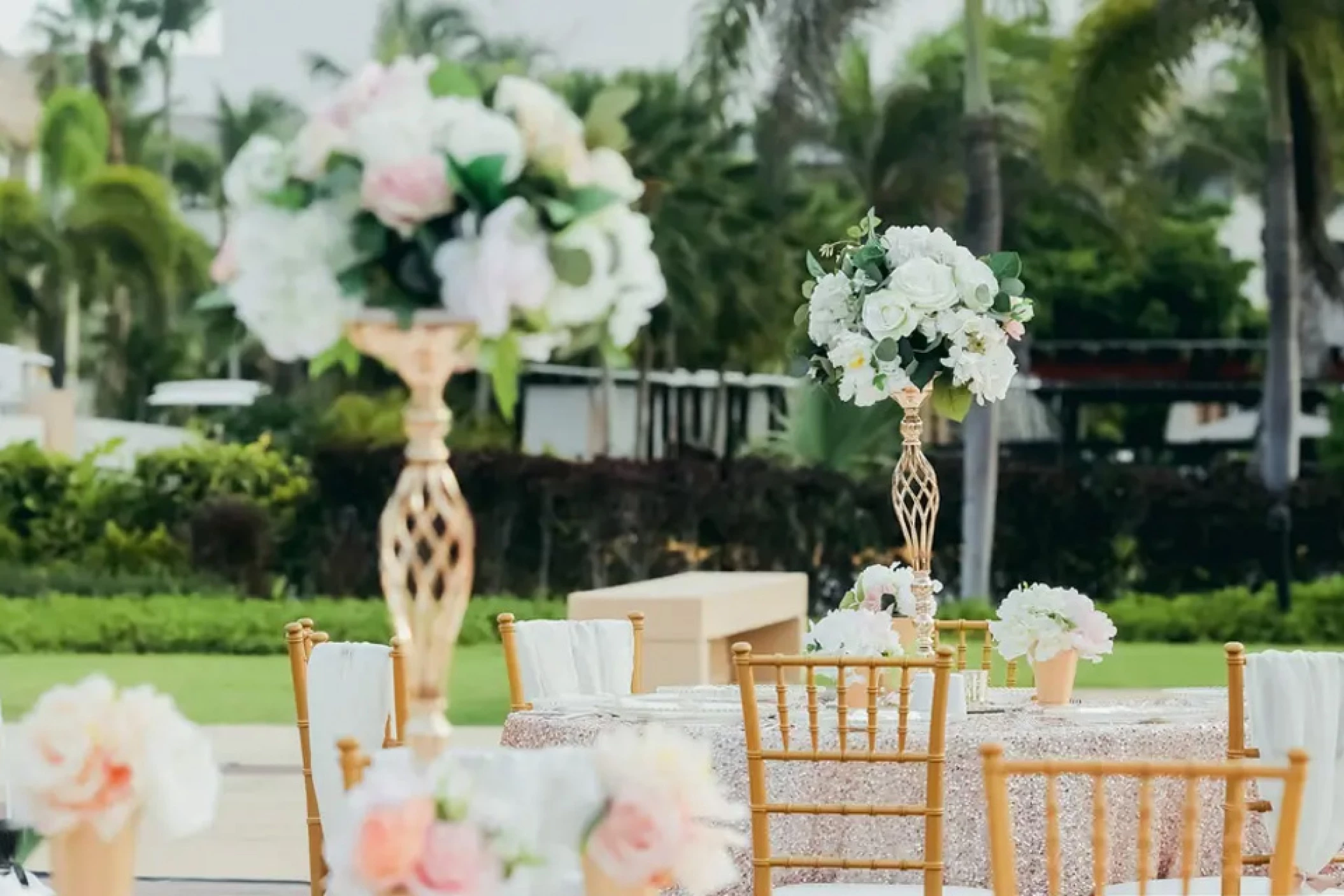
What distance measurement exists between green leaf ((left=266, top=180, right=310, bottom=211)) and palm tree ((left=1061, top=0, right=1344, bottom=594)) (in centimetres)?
1380

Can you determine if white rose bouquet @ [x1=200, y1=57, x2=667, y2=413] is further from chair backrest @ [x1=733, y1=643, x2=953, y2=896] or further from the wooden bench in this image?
the wooden bench

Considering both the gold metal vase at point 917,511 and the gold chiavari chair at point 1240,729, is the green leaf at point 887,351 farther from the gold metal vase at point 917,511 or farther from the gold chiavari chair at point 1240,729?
the gold chiavari chair at point 1240,729

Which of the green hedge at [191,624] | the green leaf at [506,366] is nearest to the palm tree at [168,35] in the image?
the green hedge at [191,624]

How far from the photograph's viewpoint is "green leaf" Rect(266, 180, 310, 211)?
223 cm

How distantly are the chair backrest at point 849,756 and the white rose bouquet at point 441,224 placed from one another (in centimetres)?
146

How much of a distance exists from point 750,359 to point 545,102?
53.7ft

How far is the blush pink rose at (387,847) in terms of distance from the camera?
2098mm

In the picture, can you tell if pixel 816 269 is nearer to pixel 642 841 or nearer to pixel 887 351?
pixel 887 351

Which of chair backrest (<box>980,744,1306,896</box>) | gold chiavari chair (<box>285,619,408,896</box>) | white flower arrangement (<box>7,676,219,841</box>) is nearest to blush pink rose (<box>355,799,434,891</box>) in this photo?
white flower arrangement (<box>7,676,219,841</box>)

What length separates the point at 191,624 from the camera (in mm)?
16031

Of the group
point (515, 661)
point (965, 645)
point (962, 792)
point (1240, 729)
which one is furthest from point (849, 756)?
point (965, 645)

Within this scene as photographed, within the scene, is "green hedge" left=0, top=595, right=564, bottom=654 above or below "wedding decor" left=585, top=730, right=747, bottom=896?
below

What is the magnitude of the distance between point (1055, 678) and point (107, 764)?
239cm

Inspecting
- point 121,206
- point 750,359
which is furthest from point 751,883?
point 121,206
